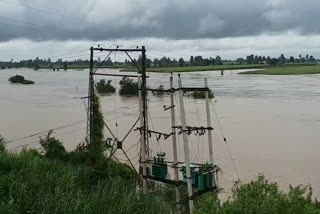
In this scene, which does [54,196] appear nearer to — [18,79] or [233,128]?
[233,128]

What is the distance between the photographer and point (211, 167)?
43.2 feet

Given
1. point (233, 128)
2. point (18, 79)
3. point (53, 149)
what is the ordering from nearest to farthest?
point (53, 149), point (233, 128), point (18, 79)

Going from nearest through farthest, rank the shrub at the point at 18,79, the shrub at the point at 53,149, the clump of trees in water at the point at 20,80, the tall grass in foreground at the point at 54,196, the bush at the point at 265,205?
the bush at the point at 265,205
the tall grass in foreground at the point at 54,196
the shrub at the point at 53,149
the clump of trees in water at the point at 20,80
the shrub at the point at 18,79

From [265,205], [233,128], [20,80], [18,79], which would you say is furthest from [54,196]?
[18,79]

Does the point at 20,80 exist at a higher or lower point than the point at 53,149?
higher

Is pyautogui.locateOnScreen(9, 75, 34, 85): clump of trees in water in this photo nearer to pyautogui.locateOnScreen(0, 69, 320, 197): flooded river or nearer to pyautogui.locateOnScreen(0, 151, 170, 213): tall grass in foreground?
pyautogui.locateOnScreen(0, 69, 320, 197): flooded river

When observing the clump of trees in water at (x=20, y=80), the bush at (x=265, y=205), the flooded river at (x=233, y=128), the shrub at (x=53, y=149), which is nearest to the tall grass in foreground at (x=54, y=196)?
the bush at (x=265, y=205)

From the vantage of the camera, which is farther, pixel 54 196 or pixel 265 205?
pixel 54 196

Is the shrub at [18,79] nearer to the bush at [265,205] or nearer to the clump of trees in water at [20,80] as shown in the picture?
the clump of trees in water at [20,80]

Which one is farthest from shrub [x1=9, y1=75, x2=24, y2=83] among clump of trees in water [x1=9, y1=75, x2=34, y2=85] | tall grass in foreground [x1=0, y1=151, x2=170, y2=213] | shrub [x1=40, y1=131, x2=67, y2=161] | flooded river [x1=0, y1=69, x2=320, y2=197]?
tall grass in foreground [x1=0, y1=151, x2=170, y2=213]

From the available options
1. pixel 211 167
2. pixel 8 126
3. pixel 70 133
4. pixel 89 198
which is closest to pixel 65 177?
pixel 89 198

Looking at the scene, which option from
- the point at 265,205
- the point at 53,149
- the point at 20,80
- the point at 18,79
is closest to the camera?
the point at 265,205

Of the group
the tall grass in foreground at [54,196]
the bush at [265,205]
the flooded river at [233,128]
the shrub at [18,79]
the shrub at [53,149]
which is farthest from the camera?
the shrub at [18,79]

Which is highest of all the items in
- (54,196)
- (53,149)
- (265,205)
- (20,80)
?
(265,205)
